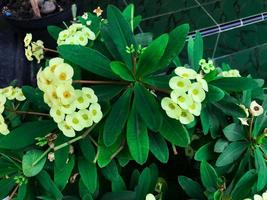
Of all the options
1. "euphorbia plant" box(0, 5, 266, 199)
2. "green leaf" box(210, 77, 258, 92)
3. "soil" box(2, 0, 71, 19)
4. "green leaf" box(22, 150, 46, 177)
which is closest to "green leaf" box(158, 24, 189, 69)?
"euphorbia plant" box(0, 5, 266, 199)

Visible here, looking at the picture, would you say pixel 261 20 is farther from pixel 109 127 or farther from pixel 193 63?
pixel 109 127

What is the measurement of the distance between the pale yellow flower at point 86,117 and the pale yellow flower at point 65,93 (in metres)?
0.04

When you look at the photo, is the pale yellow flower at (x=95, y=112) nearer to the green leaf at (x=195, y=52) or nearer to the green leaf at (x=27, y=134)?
the green leaf at (x=27, y=134)

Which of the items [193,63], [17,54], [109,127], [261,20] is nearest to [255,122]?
[193,63]

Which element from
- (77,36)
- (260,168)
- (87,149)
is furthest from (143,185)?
(77,36)

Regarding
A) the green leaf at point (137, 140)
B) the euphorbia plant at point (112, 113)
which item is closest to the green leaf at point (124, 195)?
the euphorbia plant at point (112, 113)

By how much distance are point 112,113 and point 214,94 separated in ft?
0.70

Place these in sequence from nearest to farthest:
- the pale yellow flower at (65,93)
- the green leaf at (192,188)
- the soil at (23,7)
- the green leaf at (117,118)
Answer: the pale yellow flower at (65,93), the green leaf at (117,118), the green leaf at (192,188), the soil at (23,7)

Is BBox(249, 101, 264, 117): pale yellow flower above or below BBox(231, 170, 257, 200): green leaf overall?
above

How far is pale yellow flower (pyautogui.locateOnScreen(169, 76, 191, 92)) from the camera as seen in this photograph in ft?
2.86

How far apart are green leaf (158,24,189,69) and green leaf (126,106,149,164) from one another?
135 mm

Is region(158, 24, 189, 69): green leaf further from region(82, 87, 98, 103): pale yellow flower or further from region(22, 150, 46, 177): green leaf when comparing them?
region(22, 150, 46, 177): green leaf

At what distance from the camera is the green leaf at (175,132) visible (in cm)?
94

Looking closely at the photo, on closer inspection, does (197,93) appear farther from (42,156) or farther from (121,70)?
(42,156)
